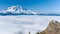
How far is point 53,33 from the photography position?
1491cm

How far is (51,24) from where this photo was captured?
50.2 feet

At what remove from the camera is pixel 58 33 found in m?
14.6

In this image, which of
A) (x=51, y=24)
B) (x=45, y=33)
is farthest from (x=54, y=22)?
(x=45, y=33)

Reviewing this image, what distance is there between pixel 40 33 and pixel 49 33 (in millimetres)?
1242

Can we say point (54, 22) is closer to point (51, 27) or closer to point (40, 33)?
point (51, 27)

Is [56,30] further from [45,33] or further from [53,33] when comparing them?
[45,33]

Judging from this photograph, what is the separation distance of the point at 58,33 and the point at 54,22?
1.12 meters

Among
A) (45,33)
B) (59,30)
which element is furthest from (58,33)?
(45,33)

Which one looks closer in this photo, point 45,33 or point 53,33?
point 53,33

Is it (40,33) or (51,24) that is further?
(40,33)

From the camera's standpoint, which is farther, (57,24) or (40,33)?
(40,33)

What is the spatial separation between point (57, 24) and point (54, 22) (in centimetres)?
30

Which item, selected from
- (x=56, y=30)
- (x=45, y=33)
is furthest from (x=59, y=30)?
(x=45, y=33)

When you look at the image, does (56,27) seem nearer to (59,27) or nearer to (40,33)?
(59,27)
